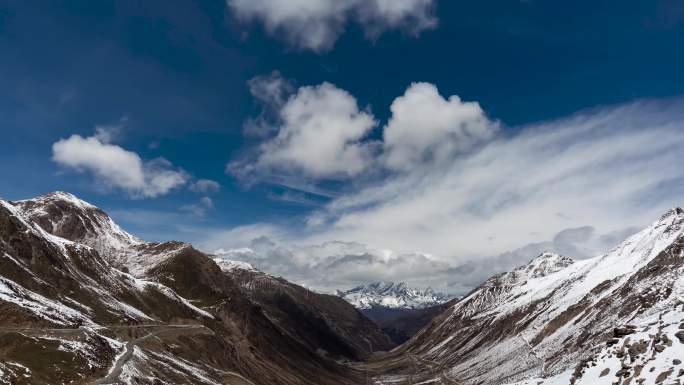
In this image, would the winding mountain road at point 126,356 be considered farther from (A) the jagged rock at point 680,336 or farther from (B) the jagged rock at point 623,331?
(A) the jagged rock at point 680,336

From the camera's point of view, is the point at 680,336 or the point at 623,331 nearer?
the point at 680,336

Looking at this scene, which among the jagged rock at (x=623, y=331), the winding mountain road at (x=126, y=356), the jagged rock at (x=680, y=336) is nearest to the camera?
the jagged rock at (x=680, y=336)

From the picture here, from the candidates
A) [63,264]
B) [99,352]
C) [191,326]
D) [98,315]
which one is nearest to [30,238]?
[63,264]

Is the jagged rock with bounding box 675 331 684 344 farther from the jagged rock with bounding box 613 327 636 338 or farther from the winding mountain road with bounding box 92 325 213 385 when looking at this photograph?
the winding mountain road with bounding box 92 325 213 385

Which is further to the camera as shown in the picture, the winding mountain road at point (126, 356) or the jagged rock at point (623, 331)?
the winding mountain road at point (126, 356)

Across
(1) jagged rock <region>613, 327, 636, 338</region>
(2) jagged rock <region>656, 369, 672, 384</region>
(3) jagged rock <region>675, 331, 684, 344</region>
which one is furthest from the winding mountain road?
(3) jagged rock <region>675, 331, 684, 344</region>

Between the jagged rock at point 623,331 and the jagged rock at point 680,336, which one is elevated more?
the jagged rock at point 623,331

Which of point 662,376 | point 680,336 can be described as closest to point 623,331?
point 680,336

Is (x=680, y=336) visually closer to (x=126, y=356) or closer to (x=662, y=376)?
(x=662, y=376)

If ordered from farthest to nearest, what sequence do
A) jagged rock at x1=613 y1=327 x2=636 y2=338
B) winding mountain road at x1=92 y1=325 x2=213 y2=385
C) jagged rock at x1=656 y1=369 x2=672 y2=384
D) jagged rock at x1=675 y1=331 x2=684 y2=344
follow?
winding mountain road at x1=92 y1=325 x2=213 y2=385 < jagged rock at x1=613 y1=327 x2=636 y2=338 < jagged rock at x1=675 y1=331 x2=684 y2=344 < jagged rock at x1=656 y1=369 x2=672 y2=384

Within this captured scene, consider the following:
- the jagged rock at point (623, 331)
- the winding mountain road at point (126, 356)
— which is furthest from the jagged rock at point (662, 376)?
the winding mountain road at point (126, 356)

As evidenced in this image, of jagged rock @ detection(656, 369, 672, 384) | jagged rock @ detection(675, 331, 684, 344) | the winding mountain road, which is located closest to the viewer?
jagged rock @ detection(656, 369, 672, 384)

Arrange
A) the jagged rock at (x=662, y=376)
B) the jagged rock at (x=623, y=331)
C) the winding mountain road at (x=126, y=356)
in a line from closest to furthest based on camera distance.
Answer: the jagged rock at (x=662, y=376) < the jagged rock at (x=623, y=331) < the winding mountain road at (x=126, y=356)
